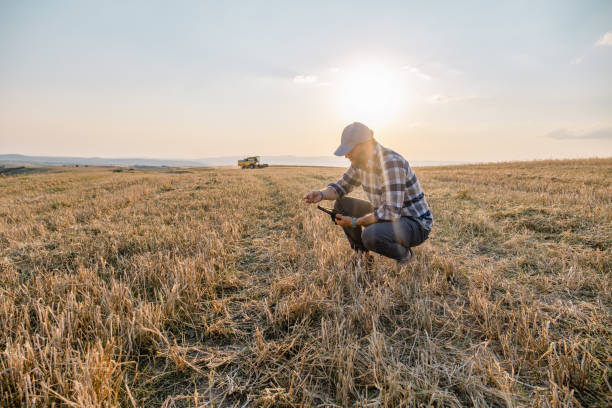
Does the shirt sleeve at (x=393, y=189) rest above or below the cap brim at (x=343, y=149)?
below

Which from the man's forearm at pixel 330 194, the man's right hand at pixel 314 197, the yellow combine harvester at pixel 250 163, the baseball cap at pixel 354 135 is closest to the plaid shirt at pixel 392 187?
the baseball cap at pixel 354 135

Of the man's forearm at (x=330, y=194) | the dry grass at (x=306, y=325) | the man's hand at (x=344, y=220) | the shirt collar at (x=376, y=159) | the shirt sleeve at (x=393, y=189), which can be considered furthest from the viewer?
the man's forearm at (x=330, y=194)

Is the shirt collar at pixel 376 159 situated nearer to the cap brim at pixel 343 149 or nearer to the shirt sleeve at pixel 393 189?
the shirt sleeve at pixel 393 189

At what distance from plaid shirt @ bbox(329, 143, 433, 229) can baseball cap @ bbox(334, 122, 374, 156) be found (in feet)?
0.84

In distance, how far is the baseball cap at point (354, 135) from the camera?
367 cm

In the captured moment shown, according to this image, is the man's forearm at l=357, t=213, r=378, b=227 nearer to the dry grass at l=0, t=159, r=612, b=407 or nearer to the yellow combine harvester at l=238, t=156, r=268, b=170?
the dry grass at l=0, t=159, r=612, b=407

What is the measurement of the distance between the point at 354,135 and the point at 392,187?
2.88 feet

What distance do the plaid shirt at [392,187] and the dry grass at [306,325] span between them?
86 centimetres

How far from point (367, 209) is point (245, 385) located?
3298 millimetres

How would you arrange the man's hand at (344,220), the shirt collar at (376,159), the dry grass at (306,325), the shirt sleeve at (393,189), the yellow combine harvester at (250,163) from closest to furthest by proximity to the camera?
the dry grass at (306,325), the shirt sleeve at (393,189), the shirt collar at (376,159), the man's hand at (344,220), the yellow combine harvester at (250,163)

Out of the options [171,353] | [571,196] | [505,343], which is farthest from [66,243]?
[571,196]

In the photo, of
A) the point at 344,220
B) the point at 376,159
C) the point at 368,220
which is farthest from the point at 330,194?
the point at 376,159

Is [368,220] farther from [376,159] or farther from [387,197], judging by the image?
[376,159]

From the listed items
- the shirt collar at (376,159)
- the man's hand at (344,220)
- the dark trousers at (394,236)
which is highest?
the shirt collar at (376,159)
